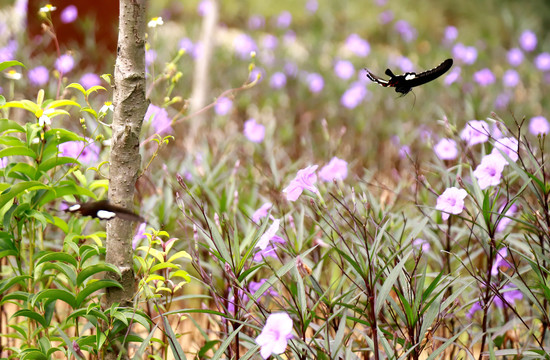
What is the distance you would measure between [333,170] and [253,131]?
1.25 meters

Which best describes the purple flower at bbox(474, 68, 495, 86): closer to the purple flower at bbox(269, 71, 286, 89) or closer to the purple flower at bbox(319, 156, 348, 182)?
the purple flower at bbox(269, 71, 286, 89)

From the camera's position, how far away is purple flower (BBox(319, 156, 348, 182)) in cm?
183

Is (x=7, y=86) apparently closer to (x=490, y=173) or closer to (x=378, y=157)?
(x=378, y=157)

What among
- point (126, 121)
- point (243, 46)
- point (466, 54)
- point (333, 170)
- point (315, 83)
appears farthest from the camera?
point (243, 46)

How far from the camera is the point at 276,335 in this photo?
1.07 meters

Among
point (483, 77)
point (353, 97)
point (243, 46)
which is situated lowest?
point (353, 97)

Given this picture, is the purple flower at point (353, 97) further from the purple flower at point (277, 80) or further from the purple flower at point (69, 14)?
the purple flower at point (69, 14)

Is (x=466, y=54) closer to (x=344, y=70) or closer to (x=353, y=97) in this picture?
(x=344, y=70)

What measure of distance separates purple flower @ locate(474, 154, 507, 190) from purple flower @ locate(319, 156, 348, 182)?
40cm

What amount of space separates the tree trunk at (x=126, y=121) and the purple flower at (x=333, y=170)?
0.63 meters

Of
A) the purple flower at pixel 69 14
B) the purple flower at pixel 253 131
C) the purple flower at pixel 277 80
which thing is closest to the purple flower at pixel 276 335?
the purple flower at pixel 253 131

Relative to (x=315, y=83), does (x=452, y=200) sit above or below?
below

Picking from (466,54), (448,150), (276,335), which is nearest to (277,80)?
(466,54)

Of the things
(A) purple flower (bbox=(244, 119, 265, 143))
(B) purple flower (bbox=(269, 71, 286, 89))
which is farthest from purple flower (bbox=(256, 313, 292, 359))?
(B) purple flower (bbox=(269, 71, 286, 89))
